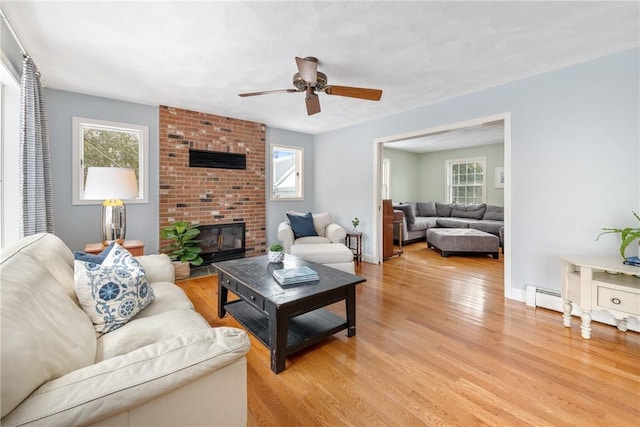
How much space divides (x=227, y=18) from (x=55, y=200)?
10.1 feet

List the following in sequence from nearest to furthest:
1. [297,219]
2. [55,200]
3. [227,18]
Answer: [227,18] → [55,200] → [297,219]

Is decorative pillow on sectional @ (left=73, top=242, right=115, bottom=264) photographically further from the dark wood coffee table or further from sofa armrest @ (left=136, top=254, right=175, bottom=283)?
the dark wood coffee table

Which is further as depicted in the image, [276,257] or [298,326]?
[276,257]

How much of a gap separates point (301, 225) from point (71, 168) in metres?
3.05

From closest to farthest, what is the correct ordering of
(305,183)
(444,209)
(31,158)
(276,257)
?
(31,158) → (276,257) → (305,183) → (444,209)

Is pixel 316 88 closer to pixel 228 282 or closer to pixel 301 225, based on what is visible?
pixel 228 282

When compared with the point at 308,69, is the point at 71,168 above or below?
below

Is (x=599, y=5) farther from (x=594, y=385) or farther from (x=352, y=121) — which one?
(x=352, y=121)

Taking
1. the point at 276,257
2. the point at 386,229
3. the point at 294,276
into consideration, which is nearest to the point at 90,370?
the point at 294,276

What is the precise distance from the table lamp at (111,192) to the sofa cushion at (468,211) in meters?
6.75

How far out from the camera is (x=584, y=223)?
8.71 feet

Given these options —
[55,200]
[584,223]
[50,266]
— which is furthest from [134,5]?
[584,223]

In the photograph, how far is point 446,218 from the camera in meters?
7.11

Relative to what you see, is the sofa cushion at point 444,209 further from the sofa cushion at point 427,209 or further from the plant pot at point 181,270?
the plant pot at point 181,270
